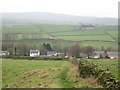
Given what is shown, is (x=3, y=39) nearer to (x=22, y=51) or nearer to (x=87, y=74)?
(x=22, y=51)

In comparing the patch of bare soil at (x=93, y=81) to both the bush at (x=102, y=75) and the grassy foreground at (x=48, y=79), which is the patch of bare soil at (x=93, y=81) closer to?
the grassy foreground at (x=48, y=79)

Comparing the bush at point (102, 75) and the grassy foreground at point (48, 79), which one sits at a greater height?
the bush at point (102, 75)

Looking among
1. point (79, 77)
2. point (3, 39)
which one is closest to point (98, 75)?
point (79, 77)

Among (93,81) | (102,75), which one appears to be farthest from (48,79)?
(102,75)

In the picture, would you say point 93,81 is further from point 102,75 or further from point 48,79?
point 48,79

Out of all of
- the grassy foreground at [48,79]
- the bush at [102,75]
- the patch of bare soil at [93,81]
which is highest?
the bush at [102,75]

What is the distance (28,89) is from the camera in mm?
14969

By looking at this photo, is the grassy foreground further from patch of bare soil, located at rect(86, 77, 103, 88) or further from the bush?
the bush

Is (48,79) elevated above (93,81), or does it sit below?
below

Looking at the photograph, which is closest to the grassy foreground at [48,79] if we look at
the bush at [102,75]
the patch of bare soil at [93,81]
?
the patch of bare soil at [93,81]

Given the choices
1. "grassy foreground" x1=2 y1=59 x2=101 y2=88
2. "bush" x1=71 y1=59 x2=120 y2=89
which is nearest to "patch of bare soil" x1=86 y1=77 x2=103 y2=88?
"grassy foreground" x1=2 y1=59 x2=101 y2=88

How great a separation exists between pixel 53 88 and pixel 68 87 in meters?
0.98

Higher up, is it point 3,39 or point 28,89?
point 3,39

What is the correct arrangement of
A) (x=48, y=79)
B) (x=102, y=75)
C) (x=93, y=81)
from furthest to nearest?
(x=48, y=79)
(x=93, y=81)
(x=102, y=75)
